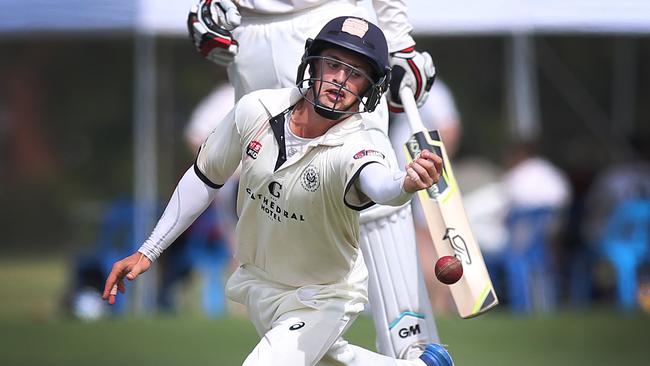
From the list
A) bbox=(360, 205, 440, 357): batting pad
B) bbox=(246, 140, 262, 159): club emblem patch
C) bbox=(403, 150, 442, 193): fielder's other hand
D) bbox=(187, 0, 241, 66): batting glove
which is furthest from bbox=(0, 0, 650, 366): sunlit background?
bbox=(403, 150, 442, 193): fielder's other hand

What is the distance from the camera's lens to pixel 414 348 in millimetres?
4695

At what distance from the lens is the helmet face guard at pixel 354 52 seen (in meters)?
4.12

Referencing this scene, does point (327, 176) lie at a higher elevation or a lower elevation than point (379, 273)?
higher

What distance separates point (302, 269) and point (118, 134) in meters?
15.5

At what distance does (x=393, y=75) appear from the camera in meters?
4.77

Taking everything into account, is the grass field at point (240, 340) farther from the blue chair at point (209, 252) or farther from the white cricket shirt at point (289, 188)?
the white cricket shirt at point (289, 188)

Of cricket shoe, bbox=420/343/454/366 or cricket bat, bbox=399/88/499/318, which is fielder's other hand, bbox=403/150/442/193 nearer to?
A: cricket bat, bbox=399/88/499/318

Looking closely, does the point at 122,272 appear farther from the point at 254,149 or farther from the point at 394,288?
the point at 394,288

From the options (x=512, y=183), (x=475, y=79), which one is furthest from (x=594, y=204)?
(x=475, y=79)

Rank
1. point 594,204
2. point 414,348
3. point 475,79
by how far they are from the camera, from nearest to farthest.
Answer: point 414,348 < point 594,204 < point 475,79

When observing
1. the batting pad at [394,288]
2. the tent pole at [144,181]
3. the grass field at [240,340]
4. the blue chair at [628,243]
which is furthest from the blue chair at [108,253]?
the batting pad at [394,288]

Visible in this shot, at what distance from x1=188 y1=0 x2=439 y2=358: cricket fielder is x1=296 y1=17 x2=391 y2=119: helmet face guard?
499mm

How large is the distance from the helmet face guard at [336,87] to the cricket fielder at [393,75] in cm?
49

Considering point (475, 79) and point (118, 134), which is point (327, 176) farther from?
point (118, 134)
